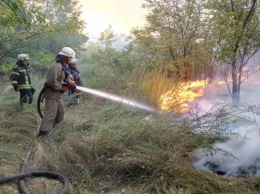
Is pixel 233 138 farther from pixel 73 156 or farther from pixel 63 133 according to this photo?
pixel 63 133

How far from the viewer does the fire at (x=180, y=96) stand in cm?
748

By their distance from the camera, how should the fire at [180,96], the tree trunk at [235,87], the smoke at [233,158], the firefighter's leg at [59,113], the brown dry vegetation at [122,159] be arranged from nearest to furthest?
the brown dry vegetation at [122,159] < the smoke at [233,158] < the firefighter's leg at [59,113] < the tree trunk at [235,87] < the fire at [180,96]

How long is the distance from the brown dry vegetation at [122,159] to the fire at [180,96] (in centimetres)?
197

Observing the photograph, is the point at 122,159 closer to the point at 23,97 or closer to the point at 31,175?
the point at 31,175

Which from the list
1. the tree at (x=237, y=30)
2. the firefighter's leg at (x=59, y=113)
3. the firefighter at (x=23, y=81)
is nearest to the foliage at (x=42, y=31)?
the firefighter at (x=23, y=81)

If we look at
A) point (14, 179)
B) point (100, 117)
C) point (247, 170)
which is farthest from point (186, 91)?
point (14, 179)

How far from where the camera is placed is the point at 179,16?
33.4 ft

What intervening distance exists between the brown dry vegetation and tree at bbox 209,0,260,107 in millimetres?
2590

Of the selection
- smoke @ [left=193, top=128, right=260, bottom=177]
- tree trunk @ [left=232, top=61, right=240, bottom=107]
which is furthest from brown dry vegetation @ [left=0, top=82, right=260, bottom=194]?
tree trunk @ [left=232, top=61, right=240, bottom=107]

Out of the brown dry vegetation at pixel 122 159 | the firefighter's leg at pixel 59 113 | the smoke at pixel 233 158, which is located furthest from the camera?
the firefighter's leg at pixel 59 113

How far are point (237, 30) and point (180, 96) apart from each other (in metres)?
2.24

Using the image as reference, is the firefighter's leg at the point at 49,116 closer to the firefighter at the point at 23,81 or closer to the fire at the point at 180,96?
the firefighter at the point at 23,81

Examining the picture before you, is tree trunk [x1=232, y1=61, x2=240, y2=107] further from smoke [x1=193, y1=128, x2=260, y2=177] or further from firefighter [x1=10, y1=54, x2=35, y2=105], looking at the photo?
firefighter [x1=10, y1=54, x2=35, y2=105]

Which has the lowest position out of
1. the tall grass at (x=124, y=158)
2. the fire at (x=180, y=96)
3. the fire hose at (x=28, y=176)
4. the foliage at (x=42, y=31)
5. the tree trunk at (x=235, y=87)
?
the fire hose at (x=28, y=176)
